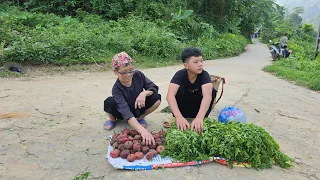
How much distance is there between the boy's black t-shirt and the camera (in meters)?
3.11

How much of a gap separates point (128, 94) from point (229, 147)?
4.27 ft

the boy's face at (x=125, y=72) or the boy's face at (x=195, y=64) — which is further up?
the boy's face at (x=195, y=64)

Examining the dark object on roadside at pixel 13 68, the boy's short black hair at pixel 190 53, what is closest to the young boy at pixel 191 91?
the boy's short black hair at pixel 190 53

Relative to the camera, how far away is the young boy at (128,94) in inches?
116

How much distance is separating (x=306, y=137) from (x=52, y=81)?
197 inches

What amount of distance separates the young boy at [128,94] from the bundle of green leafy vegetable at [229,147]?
520 millimetres

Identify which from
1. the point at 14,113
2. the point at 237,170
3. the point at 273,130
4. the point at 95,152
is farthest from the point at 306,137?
the point at 14,113

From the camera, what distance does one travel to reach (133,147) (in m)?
2.56

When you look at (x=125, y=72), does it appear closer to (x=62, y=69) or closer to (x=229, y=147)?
(x=229, y=147)

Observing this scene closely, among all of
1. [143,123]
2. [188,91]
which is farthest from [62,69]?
A: [188,91]

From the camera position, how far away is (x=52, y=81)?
6113mm

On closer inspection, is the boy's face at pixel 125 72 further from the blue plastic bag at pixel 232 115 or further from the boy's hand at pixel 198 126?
the blue plastic bag at pixel 232 115

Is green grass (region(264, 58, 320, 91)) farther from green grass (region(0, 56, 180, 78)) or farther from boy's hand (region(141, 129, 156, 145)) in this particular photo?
boy's hand (region(141, 129, 156, 145))

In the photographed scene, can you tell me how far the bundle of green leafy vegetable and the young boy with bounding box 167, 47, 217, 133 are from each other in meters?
0.17
